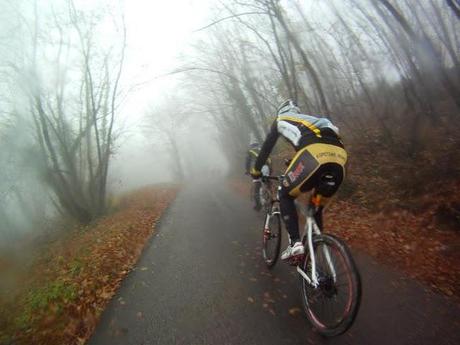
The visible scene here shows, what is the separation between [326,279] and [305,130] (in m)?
1.57

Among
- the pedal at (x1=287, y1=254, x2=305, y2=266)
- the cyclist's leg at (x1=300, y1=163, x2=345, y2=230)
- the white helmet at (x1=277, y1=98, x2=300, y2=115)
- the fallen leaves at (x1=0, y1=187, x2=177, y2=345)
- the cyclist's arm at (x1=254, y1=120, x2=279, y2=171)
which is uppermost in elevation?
the white helmet at (x1=277, y1=98, x2=300, y2=115)

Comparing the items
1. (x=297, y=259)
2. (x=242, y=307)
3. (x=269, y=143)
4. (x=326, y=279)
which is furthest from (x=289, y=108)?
(x=242, y=307)

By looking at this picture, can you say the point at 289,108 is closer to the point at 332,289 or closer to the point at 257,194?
the point at 332,289

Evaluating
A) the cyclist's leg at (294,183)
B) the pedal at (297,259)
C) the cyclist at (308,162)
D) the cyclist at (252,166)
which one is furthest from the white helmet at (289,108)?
the cyclist at (252,166)

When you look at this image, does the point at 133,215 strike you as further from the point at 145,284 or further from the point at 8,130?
the point at 8,130

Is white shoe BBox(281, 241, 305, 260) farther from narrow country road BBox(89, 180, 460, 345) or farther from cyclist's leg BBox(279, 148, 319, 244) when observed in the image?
narrow country road BBox(89, 180, 460, 345)

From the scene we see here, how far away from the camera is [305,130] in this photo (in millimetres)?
3148

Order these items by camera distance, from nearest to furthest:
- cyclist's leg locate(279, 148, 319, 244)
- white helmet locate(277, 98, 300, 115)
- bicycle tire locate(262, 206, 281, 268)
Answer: cyclist's leg locate(279, 148, 319, 244) → white helmet locate(277, 98, 300, 115) → bicycle tire locate(262, 206, 281, 268)

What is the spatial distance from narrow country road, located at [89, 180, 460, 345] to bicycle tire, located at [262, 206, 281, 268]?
0.18 meters

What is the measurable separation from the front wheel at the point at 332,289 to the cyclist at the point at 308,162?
0.34 meters

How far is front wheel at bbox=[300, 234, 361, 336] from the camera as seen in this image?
8.39 feet

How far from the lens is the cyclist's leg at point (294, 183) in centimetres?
302

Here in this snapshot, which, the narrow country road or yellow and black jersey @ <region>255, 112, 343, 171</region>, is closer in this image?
the narrow country road

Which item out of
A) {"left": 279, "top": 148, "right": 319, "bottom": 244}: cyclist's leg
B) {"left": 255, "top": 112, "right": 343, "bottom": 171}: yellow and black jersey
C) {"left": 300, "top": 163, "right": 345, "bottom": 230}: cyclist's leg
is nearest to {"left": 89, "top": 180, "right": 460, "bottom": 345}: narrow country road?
{"left": 279, "top": 148, "right": 319, "bottom": 244}: cyclist's leg
